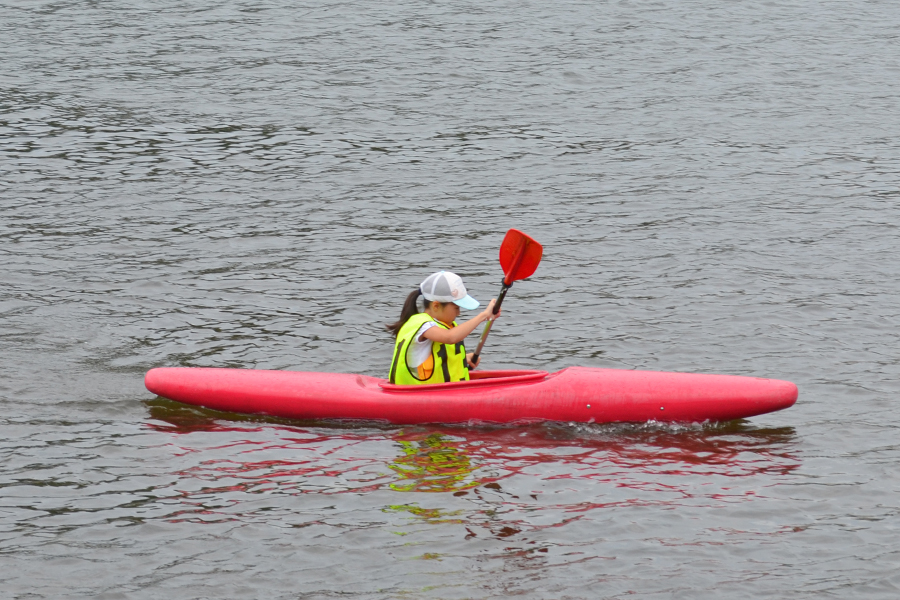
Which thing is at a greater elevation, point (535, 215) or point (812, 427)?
point (535, 215)

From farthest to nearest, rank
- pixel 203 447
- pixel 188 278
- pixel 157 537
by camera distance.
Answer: pixel 188 278
pixel 203 447
pixel 157 537

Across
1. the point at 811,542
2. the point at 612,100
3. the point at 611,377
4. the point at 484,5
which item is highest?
the point at 484,5

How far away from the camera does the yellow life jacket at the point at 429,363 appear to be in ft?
24.7

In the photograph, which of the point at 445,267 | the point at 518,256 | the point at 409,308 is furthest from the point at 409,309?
the point at 445,267

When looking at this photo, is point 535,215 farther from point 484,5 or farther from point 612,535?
point 484,5

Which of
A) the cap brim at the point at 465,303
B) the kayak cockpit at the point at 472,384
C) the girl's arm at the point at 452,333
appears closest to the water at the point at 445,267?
the kayak cockpit at the point at 472,384

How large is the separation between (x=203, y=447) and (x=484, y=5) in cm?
1551

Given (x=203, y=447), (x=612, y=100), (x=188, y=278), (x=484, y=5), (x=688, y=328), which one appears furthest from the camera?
(x=484, y=5)

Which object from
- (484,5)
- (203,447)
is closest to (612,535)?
(203,447)

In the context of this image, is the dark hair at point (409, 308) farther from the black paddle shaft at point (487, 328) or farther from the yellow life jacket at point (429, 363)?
the black paddle shaft at point (487, 328)

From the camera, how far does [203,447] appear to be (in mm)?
7262

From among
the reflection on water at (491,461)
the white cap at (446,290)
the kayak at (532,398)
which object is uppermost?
the white cap at (446,290)

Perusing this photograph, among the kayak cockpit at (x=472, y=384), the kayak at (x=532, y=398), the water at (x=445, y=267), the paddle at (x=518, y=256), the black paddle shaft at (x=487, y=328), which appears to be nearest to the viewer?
the water at (x=445, y=267)

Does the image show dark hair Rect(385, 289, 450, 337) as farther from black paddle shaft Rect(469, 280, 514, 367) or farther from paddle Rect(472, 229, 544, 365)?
paddle Rect(472, 229, 544, 365)
